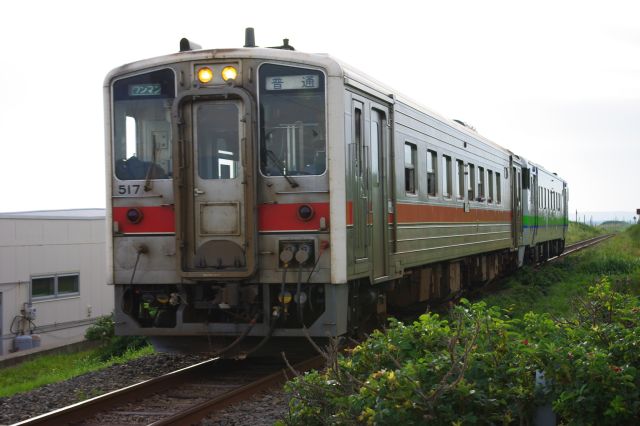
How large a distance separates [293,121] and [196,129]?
98 centimetres

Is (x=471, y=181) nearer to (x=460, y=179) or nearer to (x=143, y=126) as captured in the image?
(x=460, y=179)

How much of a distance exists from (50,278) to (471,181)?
63.6 ft

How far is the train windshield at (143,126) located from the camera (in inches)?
342

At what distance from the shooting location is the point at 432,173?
12508 mm

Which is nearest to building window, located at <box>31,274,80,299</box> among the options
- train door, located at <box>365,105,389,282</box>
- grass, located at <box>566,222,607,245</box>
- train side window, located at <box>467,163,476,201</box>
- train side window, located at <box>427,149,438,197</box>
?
train side window, located at <box>467,163,476,201</box>

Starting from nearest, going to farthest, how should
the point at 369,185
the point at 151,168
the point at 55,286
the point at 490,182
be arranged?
the point at 151,168
the point at 369,185
the point at 490,182
the point at 55,286

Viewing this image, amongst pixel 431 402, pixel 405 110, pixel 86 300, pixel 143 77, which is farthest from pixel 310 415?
pixel 86 300

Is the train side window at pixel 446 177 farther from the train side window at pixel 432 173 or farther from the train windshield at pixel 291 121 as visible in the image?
the train windshield at pixel 291 121

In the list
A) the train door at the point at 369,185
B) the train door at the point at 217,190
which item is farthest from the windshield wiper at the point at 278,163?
the train door at the point at 369,185

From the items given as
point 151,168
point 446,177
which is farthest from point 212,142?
point 446,177

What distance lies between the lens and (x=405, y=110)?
35.9 ft

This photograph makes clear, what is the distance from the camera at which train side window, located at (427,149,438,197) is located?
1229 cm

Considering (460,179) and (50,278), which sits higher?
(460,179)

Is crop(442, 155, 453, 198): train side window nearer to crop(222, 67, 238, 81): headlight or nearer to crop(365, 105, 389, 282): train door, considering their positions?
crop(365, 105, 389, 282): train door
